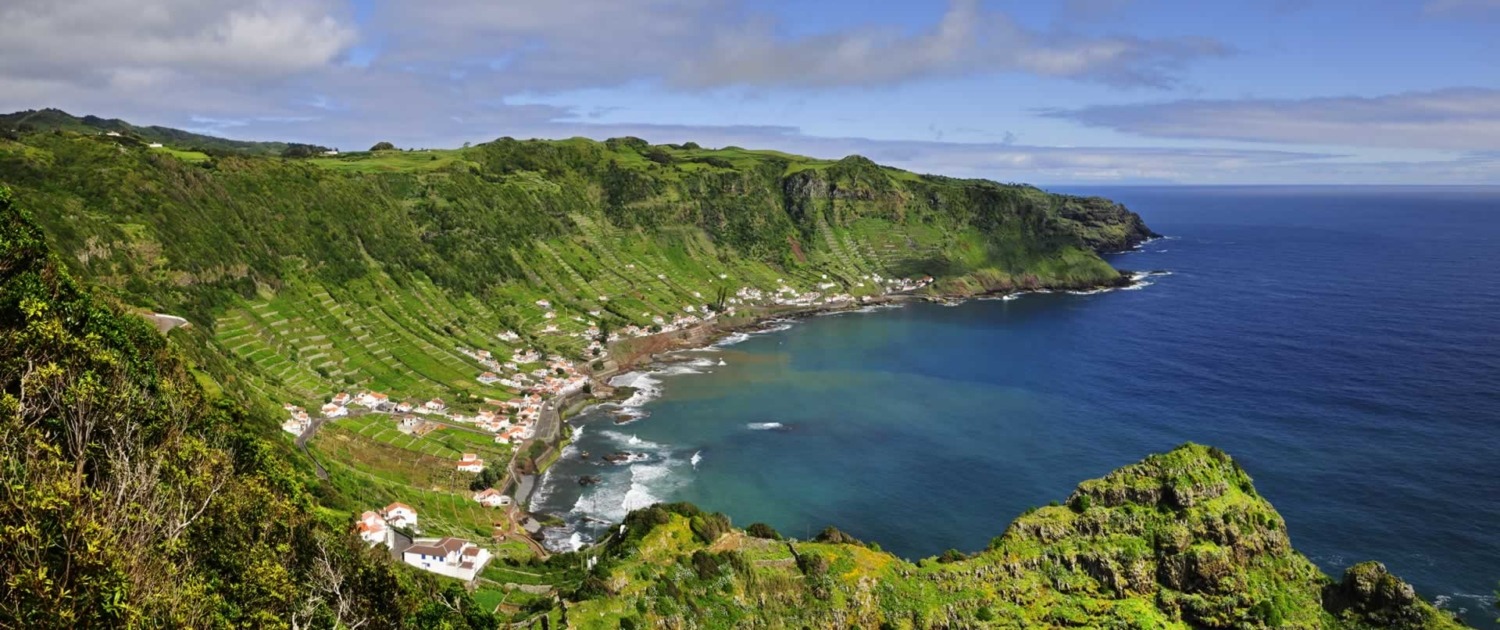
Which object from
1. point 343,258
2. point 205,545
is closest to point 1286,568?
point 205,545

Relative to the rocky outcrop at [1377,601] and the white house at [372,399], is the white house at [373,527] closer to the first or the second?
the white house at [372,399]

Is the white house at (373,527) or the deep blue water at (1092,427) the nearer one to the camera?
the white house at (373,527)

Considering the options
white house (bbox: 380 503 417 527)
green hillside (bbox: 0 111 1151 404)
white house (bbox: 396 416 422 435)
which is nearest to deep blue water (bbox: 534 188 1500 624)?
white house (bbox: 380 503 417 527)

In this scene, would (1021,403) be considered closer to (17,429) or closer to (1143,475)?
(1143,475)

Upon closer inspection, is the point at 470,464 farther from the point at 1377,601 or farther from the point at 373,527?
the point at 1377,601

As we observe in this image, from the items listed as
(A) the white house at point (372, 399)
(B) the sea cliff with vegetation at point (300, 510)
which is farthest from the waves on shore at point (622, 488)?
(A) the white house at point (372, 399)

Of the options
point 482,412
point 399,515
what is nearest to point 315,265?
point 482,412
